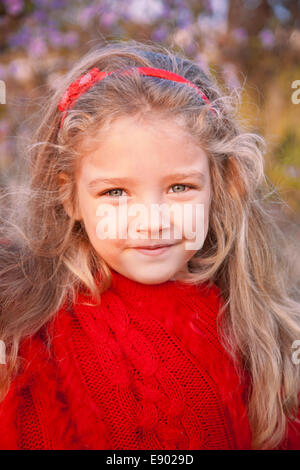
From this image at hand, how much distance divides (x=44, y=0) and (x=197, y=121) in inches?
90.9

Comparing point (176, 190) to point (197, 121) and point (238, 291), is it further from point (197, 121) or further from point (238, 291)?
point (238, 291)

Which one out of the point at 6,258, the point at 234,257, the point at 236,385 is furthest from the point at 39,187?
the point at 236,385

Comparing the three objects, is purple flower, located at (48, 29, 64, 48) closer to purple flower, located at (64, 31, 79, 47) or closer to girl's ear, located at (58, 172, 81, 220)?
purple flower, located at (64, 31, 79, 47)

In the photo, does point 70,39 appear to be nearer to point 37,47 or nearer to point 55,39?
point 55,39

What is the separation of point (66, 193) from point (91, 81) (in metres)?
0.33

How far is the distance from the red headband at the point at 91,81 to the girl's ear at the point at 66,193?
0.53ft

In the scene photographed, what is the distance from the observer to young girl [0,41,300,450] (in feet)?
4.38

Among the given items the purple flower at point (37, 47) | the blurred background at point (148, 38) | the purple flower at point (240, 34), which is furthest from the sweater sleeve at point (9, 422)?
the purple flower at point (240, 34)

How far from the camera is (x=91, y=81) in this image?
1481 mm

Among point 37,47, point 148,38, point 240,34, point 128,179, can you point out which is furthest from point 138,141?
point 240,34

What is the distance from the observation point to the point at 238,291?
1.64 meters

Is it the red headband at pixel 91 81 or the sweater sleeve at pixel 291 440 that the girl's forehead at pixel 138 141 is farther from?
the sweater sleeve at pixel 291 440

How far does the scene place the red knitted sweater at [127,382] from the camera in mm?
1319

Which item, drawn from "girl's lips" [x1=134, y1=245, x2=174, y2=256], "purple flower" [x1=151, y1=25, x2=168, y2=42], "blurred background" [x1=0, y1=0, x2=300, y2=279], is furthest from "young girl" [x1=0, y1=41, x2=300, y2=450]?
"purple flower" [x1=151, y1=25, x2=168, y2=42]
